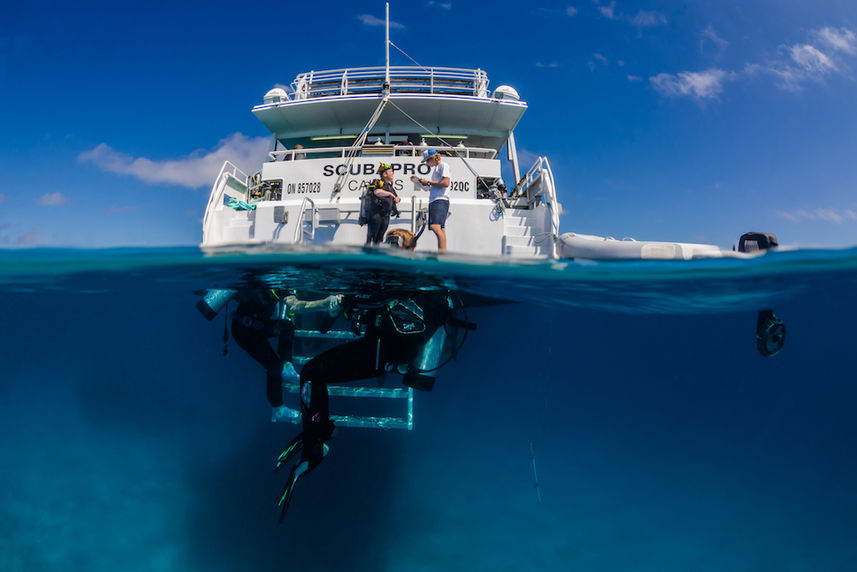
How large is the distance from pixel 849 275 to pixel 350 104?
11857mm

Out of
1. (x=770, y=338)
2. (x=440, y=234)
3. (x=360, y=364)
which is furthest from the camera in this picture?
(x=440, y=234)

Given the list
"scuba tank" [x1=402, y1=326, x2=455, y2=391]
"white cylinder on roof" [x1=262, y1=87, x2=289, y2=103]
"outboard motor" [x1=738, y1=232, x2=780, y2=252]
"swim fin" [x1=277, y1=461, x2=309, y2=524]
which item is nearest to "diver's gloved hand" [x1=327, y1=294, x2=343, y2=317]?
"scuba tank" [x1=402, y1=326, x2=455, y2=391]

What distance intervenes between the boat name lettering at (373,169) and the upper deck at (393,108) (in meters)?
2.57

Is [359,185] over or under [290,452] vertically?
over

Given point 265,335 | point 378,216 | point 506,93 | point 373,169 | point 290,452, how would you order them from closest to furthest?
1. point 290,452
2. point 265,335
3. point 378,216
4. point 373,169
5. point 506,93

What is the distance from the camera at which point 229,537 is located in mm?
8648

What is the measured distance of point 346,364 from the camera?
14.3 ft

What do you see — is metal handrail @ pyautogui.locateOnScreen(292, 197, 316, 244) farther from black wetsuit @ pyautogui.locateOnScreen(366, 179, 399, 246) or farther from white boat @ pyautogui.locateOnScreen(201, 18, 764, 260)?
black wetsuit @ pyautogui.locateOnScreen(366, 179, 399, 246)

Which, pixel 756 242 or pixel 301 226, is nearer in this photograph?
pixel 756 242

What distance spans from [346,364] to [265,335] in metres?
2.49

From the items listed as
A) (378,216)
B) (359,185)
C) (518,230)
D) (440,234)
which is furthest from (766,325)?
(359,185)

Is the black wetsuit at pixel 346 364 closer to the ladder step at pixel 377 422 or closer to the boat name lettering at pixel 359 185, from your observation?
the ladder step at pixel 377 422

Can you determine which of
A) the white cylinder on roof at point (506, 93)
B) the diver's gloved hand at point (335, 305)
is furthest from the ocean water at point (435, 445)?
the white cylinder on roof at point (506, 93)

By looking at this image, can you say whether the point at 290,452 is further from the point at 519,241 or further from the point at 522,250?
the point at 519,241
